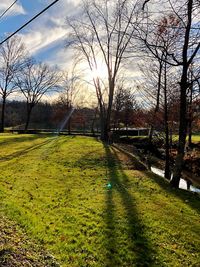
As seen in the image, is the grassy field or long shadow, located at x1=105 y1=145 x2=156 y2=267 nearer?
long shadow, located at x1=105 y1=145 x2=156 y2=267

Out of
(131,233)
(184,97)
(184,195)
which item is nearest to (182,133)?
(184,97)

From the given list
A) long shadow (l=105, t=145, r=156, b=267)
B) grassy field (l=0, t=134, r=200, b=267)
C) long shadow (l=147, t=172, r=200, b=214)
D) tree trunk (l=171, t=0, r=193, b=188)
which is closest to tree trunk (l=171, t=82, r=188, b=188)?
tree trunk (l=171, t=0, r=193, b=188)

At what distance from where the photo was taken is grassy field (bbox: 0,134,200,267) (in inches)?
210

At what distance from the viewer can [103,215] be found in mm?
7148

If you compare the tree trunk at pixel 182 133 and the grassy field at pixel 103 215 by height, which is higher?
the tree trunk at pixel 182 133

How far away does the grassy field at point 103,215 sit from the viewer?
5336 mm

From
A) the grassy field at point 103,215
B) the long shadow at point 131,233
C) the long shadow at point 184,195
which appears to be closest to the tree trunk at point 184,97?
the long shadow at point 184,195

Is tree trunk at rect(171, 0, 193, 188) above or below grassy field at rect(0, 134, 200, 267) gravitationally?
above

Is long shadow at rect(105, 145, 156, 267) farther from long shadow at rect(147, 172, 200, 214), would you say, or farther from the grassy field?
long shadow at rect(147, 172, 200, 214)

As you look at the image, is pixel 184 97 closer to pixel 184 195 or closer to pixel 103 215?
pixel 184 195

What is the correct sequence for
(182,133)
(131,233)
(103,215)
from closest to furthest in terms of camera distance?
1. (131,233)
2. (103,215)
3. (182,133)

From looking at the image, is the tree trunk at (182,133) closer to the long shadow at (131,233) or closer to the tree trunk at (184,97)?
the tree trunk at (184,97)

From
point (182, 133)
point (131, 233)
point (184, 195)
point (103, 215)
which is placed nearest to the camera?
point (131, 233)

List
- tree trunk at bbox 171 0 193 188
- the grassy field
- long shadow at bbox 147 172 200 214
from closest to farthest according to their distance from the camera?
the grassy field → long shadow at bbox 147 172 200 214 → tree trunk at bbox 171 0 193 188
